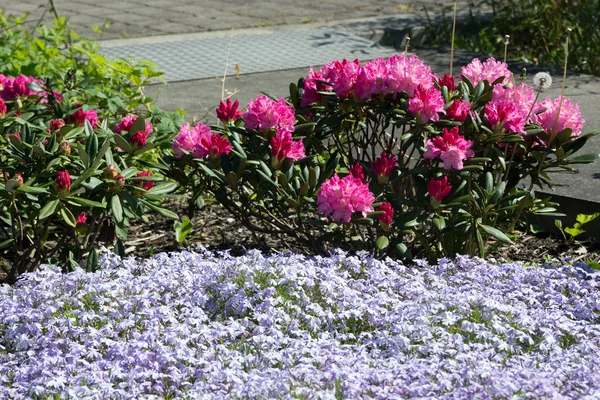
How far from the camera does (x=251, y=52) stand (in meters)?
8.09

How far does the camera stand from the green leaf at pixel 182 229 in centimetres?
438

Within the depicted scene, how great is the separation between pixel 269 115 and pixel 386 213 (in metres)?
0.61

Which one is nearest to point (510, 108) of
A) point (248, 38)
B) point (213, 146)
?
point (213, 146)

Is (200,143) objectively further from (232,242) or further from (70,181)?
(232,242)

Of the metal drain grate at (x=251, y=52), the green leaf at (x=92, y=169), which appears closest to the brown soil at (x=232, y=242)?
the green leaf at (x=92, y=169)

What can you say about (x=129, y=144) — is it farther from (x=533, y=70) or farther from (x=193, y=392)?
(x=533, y=70)

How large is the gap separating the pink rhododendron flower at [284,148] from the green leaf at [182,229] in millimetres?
806

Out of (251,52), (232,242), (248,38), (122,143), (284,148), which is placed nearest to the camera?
(284,148)

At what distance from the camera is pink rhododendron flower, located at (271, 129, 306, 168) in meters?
3.70

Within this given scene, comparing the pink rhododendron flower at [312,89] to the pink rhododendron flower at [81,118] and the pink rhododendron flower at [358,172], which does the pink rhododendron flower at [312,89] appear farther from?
the pink rhododendron flower at [81,118]

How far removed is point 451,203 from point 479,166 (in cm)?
18

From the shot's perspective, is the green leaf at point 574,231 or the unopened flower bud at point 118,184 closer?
the unopened flower bud at point 118,184

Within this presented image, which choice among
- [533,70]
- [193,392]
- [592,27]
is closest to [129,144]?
[193,392]

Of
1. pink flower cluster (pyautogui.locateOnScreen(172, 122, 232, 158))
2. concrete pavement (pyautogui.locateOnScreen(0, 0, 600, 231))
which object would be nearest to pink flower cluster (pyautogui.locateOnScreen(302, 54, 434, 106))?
pink flower cluster (pyautogui.locateOnScreen(172, 122, 232, 158))
